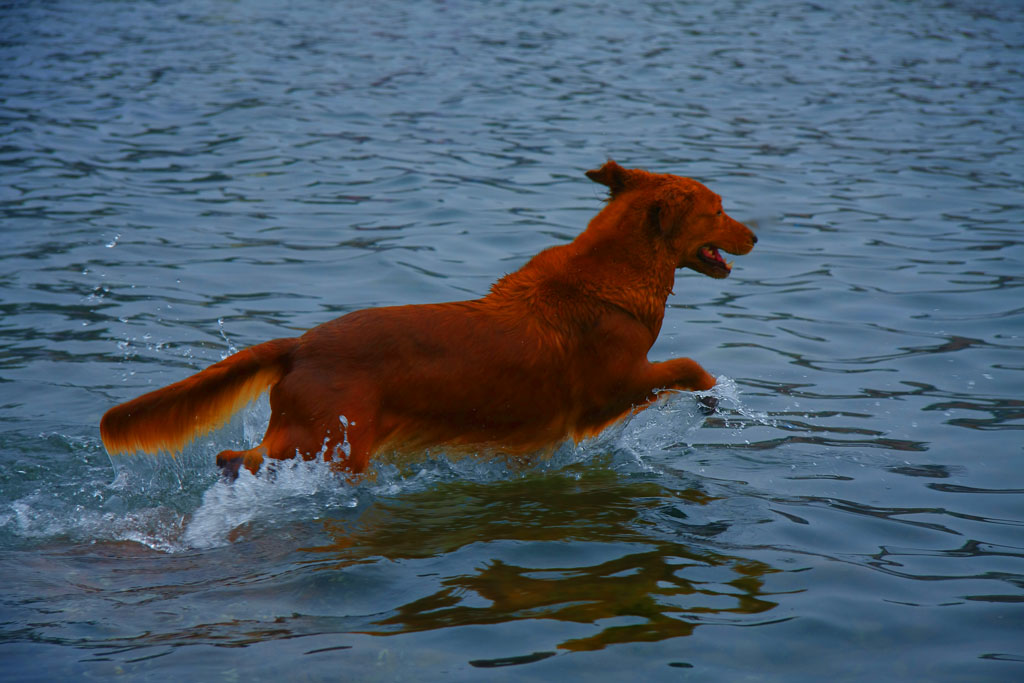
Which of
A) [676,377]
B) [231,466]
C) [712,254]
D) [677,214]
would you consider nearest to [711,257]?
[712,254]

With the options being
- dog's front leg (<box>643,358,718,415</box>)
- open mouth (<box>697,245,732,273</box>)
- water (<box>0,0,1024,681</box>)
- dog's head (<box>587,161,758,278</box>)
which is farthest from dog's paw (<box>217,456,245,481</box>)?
open mouth (<box>697,245,732,273</box>)

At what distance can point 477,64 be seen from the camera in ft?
52.5

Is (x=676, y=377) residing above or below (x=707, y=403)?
above

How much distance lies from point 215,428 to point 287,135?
827 cm

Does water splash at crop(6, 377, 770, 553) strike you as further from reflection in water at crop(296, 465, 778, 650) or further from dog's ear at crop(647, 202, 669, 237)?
dog's ear at crop(647, 202, 669, 237)

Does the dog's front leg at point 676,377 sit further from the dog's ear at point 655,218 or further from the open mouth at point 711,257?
the dog's ear at point 655,218

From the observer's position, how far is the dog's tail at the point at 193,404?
427cm

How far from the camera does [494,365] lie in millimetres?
4598

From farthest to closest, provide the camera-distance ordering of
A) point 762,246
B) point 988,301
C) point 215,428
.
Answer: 1. point 762,246
2. point 988,301
3. point 215,428

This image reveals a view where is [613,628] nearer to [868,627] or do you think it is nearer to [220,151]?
[868,627]

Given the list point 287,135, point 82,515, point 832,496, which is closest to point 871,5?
point 287,135

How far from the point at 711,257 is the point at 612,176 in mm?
649

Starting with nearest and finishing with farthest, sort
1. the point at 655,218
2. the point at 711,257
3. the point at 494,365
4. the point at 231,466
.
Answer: the point at 231,466 < the point at 494,365 < the point at 655,218 < the point at 711,257

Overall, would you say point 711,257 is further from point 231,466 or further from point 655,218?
point 231,466
